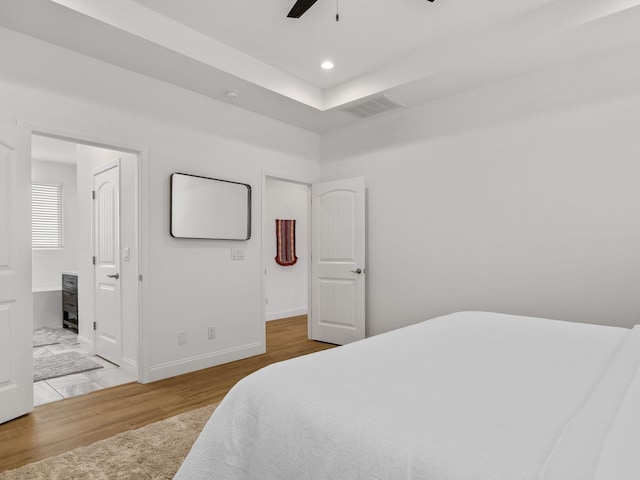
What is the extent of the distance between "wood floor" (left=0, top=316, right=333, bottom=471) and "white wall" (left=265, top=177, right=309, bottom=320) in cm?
246

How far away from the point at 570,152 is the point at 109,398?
4032 millimetres

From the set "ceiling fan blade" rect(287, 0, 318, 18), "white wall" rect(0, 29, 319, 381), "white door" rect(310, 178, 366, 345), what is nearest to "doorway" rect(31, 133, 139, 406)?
"white wall" rect(0, 29, 319, 381)

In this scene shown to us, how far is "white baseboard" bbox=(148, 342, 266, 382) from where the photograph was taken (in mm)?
3376

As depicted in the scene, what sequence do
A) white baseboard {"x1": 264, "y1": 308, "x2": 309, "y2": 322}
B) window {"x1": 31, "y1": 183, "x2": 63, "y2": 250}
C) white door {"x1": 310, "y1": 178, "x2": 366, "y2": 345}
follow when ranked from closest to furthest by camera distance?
white door {"x1": 310, "y1": 178, "x2": 366, "y2": 345} → white baseboard {"x1": 264, "y1": 308, "x2": 309, "y2": 322} → window {"x1": 31, "y1": 183, "x2": 63, "y2": 250}

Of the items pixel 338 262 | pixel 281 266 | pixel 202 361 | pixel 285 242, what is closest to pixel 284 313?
pixel 281 266

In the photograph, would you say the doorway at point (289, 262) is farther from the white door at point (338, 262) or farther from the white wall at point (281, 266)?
the white door at point (338, 262)

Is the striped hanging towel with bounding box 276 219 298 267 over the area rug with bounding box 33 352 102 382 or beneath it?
over

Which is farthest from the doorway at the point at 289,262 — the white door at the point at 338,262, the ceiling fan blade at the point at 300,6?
the ceiling fan blade at the point at 300,6

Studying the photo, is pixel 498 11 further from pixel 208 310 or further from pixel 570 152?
pixel 208 310

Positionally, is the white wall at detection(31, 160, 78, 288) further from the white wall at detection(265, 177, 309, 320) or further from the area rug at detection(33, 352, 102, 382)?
the white wall at detection(265, 177, 309, 320)

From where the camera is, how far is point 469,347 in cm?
164

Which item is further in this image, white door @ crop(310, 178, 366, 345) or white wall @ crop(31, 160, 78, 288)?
white wall @ crop(31, 160, 78, 288)

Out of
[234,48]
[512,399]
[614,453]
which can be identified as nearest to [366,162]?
[234,48]

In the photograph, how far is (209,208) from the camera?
3725 mm
